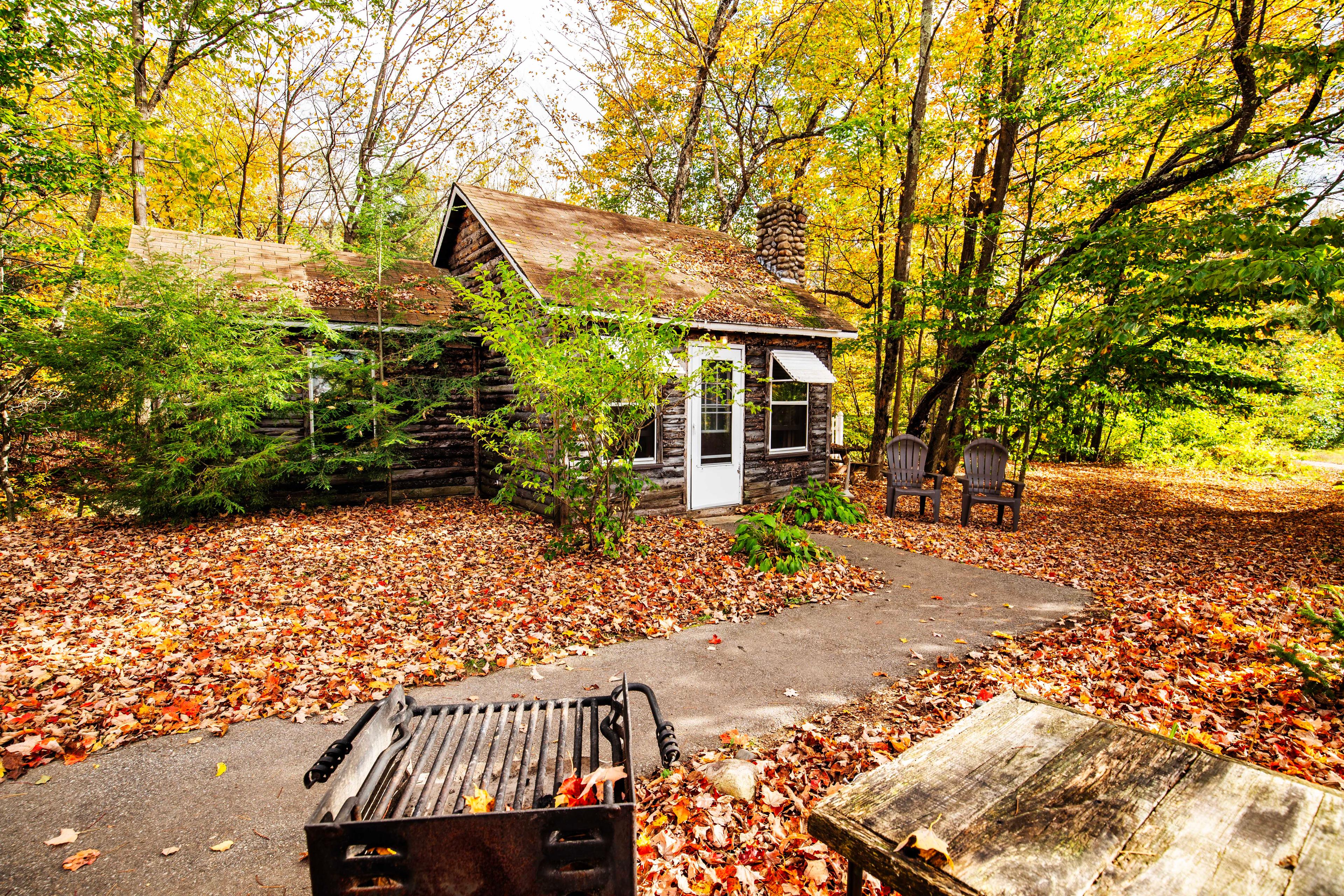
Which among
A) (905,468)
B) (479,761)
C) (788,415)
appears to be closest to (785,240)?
(788,415)

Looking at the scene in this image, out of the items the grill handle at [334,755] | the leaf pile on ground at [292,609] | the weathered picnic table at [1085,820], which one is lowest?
the leaf pile on ground at [292,609]

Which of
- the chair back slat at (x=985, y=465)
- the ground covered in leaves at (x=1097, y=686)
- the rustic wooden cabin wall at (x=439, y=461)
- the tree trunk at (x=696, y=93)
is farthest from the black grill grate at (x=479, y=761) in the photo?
the tree trunk at (x=696, y=93)

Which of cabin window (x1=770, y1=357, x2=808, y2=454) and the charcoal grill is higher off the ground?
cabin window (x1=770, y1=357, x2=808, y2=454)

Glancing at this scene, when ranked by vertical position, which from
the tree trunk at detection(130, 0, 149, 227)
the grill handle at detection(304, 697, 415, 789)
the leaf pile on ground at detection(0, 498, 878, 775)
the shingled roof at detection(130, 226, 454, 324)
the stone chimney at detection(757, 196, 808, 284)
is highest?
the tree trunk at detection(130, 0, 149, 227)

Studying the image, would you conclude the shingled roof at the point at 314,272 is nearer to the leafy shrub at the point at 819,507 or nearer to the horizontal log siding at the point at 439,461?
the horizontal log siding at the point at 439,461

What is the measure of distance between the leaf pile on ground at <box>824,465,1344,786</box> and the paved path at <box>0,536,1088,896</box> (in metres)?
0.58

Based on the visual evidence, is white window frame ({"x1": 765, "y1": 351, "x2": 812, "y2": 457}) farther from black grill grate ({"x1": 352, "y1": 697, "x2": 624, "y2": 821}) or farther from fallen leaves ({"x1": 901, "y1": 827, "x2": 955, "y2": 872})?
fallen leaves ({"x1": 901, "y1": 827, "x2": 955, "y2": 872})

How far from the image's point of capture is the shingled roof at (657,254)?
27.7ft

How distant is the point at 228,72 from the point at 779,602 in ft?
65.6

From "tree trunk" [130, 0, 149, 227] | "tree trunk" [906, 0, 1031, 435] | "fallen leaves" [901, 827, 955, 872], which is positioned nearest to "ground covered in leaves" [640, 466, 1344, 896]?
"fallen leaves" [901, 827, 955, 872]

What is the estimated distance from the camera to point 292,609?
4914mm

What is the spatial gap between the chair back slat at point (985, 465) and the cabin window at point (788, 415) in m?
2.81

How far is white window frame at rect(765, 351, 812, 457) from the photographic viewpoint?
9891 millimetres

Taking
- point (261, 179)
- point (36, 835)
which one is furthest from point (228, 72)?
point (36, 835)
